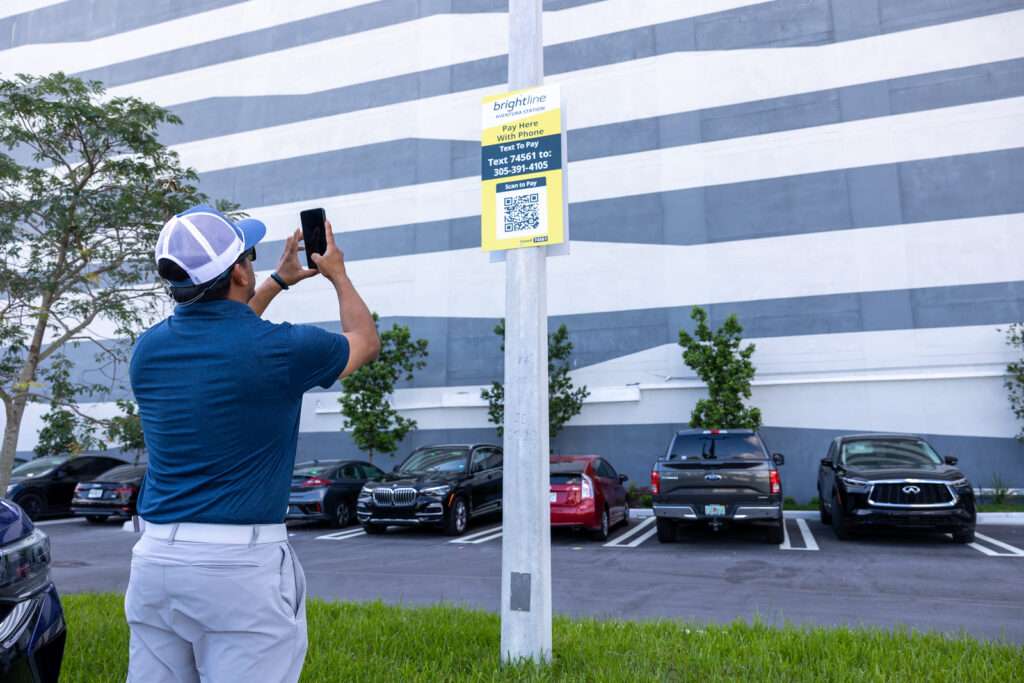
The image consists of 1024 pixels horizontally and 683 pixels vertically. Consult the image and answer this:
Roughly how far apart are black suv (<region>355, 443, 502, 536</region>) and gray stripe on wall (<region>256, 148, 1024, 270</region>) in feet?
25.2

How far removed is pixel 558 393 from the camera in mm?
18219

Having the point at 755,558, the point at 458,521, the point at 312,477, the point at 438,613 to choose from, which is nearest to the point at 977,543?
the point at 755,558

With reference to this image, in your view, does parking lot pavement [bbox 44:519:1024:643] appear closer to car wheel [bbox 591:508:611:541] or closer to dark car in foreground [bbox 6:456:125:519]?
car wheel [bbox 591:508:611:541]

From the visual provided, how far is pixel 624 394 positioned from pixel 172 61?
19.0 m

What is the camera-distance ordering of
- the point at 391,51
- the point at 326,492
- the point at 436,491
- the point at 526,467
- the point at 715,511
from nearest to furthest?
1. the point at 526,467
2. the point at 715,511
3. the point at 436,491
4. the point at 326,492
5. the point at 391,51

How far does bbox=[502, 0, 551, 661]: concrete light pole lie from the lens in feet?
15.1

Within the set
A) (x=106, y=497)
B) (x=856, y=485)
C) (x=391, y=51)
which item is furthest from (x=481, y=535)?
(x=391, y=51)

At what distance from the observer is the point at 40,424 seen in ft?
81.0

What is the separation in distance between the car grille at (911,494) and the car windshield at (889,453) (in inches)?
34.1

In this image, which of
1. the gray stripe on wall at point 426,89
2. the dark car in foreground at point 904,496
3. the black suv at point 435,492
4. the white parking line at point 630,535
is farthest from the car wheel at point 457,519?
the gray stripe on wall at point 426,89

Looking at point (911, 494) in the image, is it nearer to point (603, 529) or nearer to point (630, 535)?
point (630, 535)

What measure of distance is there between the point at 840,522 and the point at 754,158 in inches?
402

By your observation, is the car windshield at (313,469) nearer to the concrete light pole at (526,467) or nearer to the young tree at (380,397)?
the young tree at (380,397)

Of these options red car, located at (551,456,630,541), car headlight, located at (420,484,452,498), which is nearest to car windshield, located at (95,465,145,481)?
car headlight, located at (420,484,452,498)
